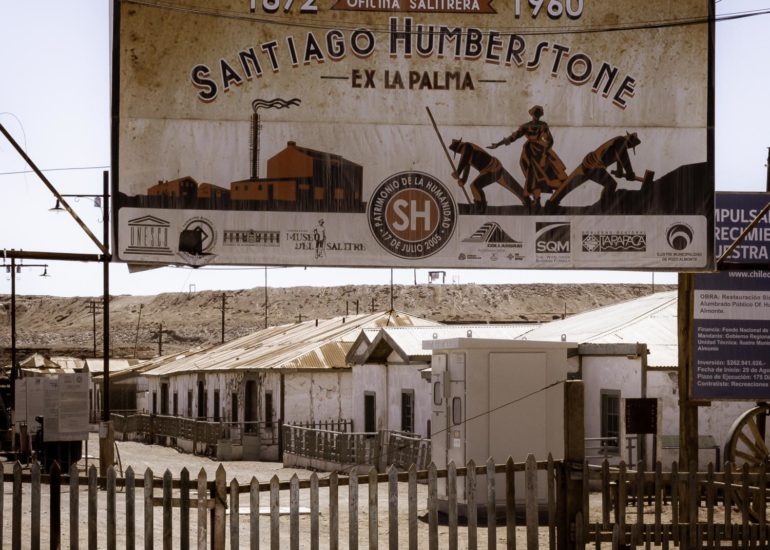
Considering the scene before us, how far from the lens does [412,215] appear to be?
42.8ft

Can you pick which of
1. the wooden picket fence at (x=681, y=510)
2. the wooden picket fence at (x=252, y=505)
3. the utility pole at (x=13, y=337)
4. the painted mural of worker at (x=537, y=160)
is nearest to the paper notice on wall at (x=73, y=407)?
the utility pole at (x=13, y=337)

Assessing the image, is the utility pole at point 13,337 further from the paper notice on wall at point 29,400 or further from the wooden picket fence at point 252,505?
the wooden picket fence at point 252,505

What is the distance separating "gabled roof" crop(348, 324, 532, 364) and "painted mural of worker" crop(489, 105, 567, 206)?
14.6 m

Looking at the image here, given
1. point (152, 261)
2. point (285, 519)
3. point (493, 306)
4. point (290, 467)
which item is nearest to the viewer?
point (152, 261)

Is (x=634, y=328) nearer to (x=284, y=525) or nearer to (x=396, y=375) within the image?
(x=396, y=375)

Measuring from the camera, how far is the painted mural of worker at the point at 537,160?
519 inches

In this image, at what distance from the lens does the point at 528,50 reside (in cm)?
1330

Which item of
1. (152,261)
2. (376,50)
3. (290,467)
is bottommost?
(290,467)

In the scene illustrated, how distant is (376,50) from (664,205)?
3.76m

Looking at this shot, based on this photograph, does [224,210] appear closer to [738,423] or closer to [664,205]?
[664,205]

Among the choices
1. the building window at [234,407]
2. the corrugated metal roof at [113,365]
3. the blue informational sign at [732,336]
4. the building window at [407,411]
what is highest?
the blue informational sign at [732,336]

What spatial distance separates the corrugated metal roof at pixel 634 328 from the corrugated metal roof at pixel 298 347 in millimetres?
6329

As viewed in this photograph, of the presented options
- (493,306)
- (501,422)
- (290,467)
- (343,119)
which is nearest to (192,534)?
(501,422)

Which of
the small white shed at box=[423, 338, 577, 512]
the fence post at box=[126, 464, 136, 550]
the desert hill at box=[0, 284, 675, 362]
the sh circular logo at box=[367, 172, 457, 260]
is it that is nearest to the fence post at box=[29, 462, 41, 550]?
the fence post at box=[126, 464, 136, 550]
